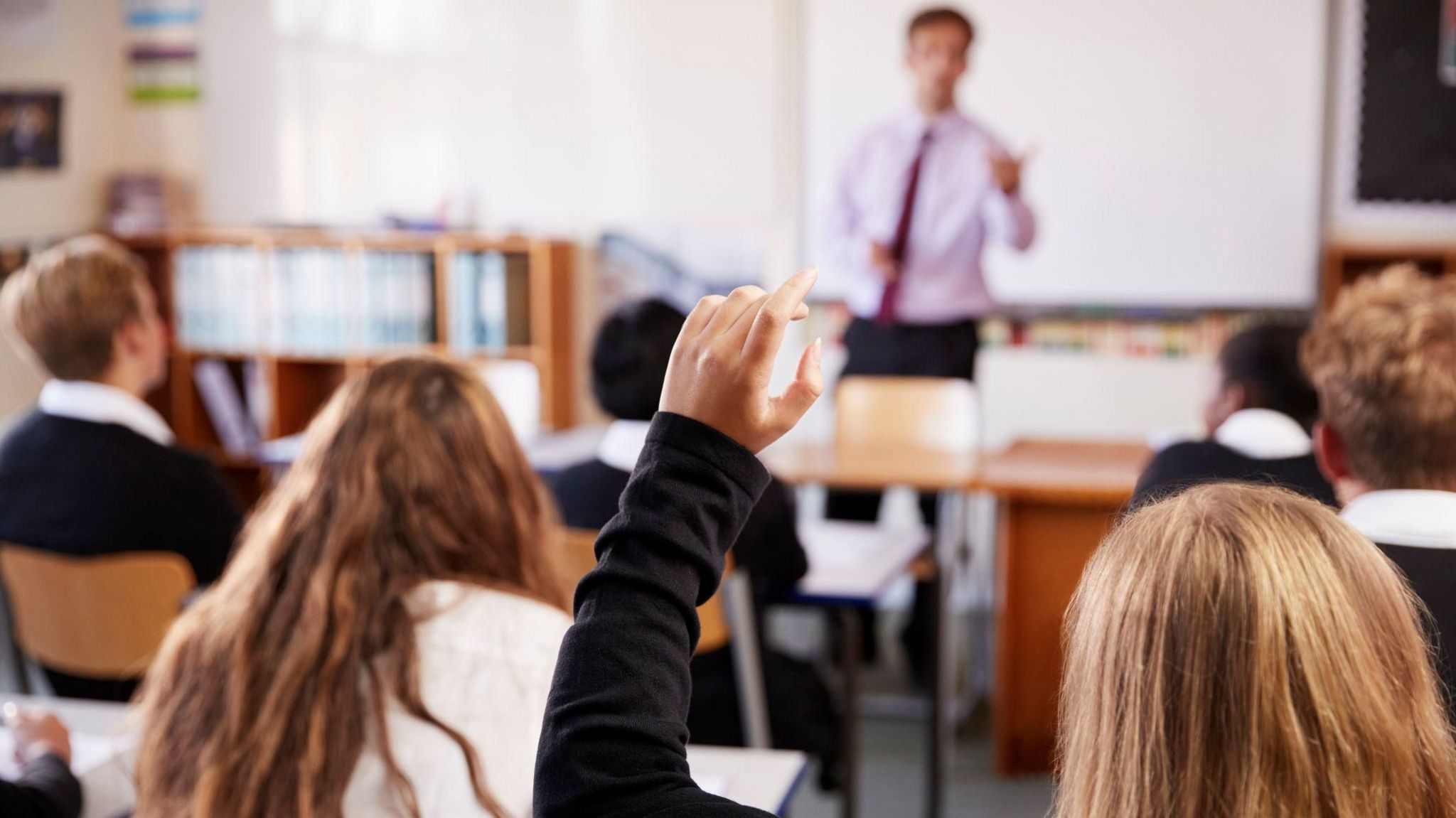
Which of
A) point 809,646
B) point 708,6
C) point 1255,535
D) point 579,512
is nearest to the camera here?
point 1255,535

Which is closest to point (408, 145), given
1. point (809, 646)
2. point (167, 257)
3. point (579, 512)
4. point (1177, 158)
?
point (167, 257)

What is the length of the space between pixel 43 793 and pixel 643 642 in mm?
1113

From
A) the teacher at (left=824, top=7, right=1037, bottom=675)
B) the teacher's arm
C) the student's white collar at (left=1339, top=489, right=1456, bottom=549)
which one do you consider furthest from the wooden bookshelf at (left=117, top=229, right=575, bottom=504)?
the student's white collar at (left=1339, top=489, right=1456, bottom=549)

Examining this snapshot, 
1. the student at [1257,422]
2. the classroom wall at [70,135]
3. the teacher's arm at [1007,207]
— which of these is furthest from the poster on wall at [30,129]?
the student at [1257,422]

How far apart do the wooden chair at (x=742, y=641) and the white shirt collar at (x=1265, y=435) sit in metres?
0.86

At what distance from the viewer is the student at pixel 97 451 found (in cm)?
260

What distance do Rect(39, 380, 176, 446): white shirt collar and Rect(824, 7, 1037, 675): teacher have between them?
2.11m

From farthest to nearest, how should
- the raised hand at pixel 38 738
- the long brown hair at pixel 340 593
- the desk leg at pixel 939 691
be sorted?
the desk leg at pixel 939 691
the raised hand at pixel 38 738
the long brown hair at pixel 340 593

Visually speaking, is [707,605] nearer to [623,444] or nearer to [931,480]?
[623,444]

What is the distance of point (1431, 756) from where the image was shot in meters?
0.72

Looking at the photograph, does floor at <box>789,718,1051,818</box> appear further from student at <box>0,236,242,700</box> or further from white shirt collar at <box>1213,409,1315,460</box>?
student at <box>0,236,242,700</box>

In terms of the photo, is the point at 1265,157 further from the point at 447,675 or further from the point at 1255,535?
the point at 1255,535

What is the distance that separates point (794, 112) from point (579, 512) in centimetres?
282

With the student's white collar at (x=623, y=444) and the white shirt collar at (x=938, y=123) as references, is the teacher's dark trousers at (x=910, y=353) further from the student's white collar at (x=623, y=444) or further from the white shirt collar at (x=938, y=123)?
the student's white collar at (x=623, y=444)
